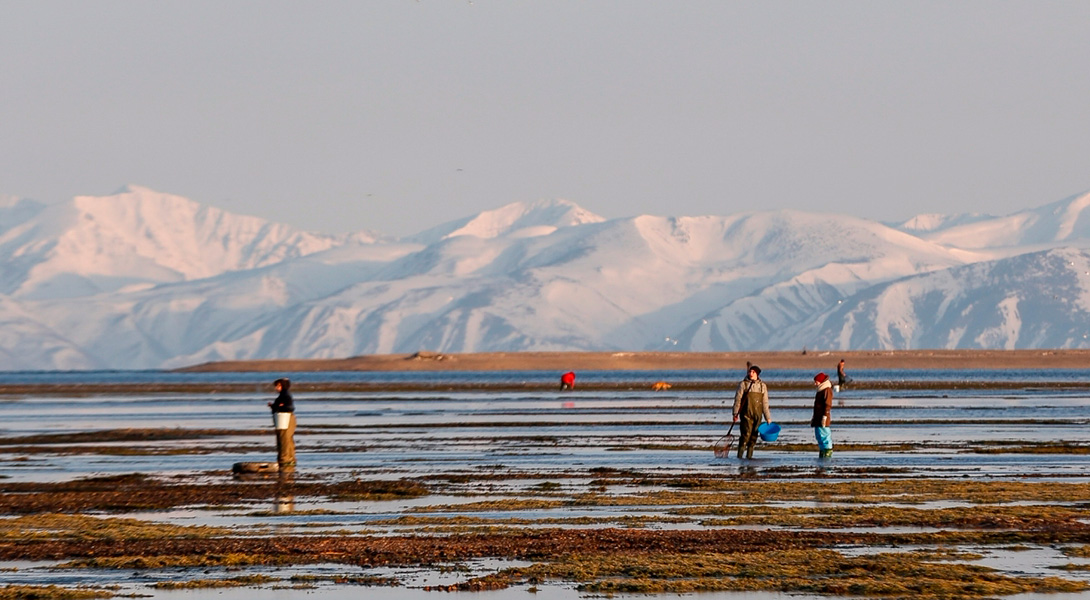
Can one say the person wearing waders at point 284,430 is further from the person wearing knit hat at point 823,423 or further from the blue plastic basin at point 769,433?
the person wearing knit hat at point 823,423

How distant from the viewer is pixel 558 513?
23.7 m

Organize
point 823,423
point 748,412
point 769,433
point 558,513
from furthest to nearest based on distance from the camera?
1. point 769,433
2. point 748,412
3. point 823,423
4. point 558,513

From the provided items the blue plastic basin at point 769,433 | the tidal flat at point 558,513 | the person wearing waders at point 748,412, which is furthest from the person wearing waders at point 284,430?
the blue plastic basin at point 769,433

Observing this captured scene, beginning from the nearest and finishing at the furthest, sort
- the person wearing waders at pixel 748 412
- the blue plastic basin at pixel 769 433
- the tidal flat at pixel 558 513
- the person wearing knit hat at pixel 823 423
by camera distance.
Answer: the tidal flat at pixel 558 513, the person wearing knit hat at pixel 823 423, the person wearing waders at pixel 748 412, the blue plastic basin at pixel 769 433

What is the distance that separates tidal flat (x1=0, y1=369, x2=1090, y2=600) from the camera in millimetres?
17406

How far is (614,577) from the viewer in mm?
17469

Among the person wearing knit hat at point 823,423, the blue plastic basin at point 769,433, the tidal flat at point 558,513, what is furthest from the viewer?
the blue plastic basin at point 769,433

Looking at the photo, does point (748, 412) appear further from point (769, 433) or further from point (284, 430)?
point (284, 430)

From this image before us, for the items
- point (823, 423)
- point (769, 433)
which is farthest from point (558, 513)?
point (769, 433)

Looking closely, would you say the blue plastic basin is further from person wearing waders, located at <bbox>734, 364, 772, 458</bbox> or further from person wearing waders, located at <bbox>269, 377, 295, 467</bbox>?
person wearing waders, located at <bbox>269, 377, 295, 467</bbox>

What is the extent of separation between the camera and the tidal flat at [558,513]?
17406 mm

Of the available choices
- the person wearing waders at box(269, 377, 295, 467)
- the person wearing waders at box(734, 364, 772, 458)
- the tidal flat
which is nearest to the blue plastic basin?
the tidal flat

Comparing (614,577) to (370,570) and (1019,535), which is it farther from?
(1019,535)

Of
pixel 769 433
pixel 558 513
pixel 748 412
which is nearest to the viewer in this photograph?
pixel 558 513
